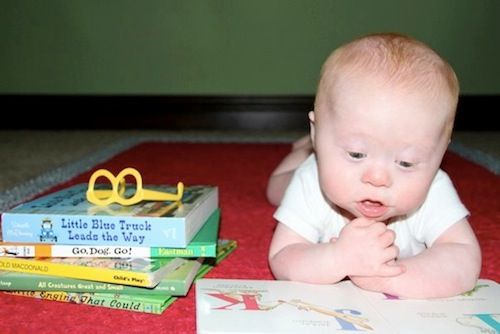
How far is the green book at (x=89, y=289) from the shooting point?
76 centimetres

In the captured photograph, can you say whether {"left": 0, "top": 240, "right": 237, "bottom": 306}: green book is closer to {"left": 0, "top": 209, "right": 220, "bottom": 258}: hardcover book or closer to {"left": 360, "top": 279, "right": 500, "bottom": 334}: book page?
{"left": 0, "top": 209, "right": 220, "bottom": 258}: hardcover book

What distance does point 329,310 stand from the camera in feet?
2.30

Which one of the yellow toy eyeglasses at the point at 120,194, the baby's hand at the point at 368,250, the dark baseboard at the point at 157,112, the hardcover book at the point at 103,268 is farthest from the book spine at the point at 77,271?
the dark baseboard at the point at 157,112

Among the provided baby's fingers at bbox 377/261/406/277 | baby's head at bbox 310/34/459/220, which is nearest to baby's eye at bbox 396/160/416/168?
baby's head at bbox 310/34/459/220

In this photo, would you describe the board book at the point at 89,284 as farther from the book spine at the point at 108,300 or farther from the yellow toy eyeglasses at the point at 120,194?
the yellow toy eyeglasses at the point at 120,194

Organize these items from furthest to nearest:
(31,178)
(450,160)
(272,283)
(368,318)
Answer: (450,160), (31,178), (272,283), (368,318)

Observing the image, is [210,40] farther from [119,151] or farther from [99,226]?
[99,226]

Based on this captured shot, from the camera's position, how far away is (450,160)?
73.9 inches

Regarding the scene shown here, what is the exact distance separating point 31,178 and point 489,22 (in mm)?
1788

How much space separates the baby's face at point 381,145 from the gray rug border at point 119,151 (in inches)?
29.0

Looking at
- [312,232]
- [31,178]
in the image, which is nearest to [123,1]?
[31,178]

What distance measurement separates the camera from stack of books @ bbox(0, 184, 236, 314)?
76 cm

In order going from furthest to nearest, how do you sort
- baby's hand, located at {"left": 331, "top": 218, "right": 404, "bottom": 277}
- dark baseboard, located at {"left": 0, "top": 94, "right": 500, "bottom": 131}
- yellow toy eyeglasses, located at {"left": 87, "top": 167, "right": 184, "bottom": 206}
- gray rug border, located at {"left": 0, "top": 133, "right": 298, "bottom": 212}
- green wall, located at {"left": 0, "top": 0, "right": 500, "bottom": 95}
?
dark baseboard, located at {"left": 0, "top": 94, "right": 500, "bottom": 131}, green wall, located at {"left": 0, "top": 0, "right": 500, "bottom": 95}, gray rug border, located at {"left": 0, "top": 133, "right": 298, "bottom": 212}, yellow toy eyeglasses, located at {"left": 87, "top": 167, "right": 184, "bottom": 206}, baby's hand, located at {"left": 331, "top": 218, "right": 404, "bottom": 277}

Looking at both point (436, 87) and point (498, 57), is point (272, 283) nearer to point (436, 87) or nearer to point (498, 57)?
point (436, 87)
